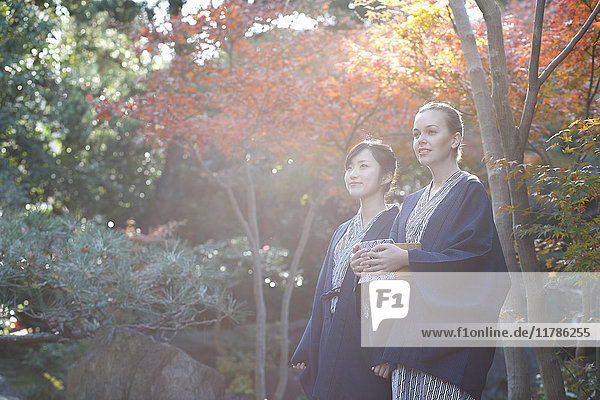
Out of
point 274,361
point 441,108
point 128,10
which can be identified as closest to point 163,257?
point 274,361

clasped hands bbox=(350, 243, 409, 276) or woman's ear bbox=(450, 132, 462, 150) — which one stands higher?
woman's ear bbox=(450, 132, 462, 150)

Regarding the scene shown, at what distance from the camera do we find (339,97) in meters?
6.17

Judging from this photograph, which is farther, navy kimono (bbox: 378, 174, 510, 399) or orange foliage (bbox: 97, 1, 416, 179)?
orange foliage (bbox: 97, 1, 416, 179)

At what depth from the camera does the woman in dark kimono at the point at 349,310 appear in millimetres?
2439

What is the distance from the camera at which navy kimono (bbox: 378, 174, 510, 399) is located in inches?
83.9

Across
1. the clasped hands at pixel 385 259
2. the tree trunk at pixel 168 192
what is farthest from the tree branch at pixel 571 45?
the tree trunk at pixel 168 192

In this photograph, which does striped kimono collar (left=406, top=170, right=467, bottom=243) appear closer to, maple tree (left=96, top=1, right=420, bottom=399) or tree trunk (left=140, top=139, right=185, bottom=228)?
maple tree (left=96, top=1, right=420, bottom=399)

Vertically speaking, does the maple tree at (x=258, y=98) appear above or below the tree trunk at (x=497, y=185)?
above

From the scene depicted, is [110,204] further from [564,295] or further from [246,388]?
[564,295]

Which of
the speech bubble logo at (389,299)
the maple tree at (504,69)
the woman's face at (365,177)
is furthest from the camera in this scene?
the maple tree at (504,69)

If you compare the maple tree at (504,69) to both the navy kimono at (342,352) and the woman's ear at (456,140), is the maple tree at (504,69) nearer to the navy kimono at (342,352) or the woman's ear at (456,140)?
the woman's ear at (456,140)

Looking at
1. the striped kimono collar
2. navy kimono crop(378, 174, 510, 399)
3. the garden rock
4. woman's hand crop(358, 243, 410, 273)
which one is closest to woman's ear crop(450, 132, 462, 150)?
the striped kimono collar

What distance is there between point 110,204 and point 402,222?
Result: 359 inches

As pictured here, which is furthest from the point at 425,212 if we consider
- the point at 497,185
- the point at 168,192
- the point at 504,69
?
the point at 168,192
